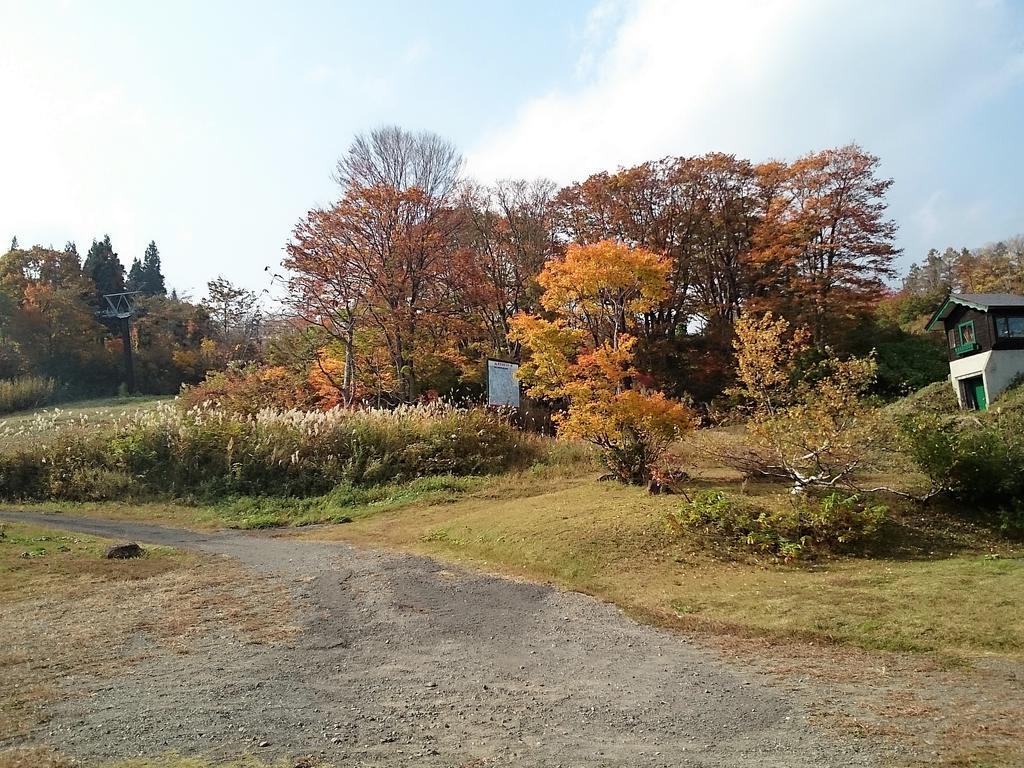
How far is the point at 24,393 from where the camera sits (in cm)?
3338

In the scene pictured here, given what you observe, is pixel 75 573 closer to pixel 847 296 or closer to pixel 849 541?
pixel 849 541

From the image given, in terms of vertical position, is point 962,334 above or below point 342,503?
above

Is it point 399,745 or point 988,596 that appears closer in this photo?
point 399,745

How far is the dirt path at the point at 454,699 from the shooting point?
3.43m

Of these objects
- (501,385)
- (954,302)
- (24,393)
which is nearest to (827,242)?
(954,302)

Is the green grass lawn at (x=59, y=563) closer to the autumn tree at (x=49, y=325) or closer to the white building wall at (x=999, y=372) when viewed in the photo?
the white building wall at (x=999, y=372)

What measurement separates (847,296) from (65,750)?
27931 mm

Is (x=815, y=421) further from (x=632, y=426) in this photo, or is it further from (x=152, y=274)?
(x=152, y=274)

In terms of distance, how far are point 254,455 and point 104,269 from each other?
4495 cm

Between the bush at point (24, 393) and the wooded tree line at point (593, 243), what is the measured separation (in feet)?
55.5

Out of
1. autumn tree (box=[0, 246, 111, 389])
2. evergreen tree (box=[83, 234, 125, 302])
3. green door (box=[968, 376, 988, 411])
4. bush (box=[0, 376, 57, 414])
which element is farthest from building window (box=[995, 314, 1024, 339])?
evergreen tree (box=[83, 234, 125, 302])

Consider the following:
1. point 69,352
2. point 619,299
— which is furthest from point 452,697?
point 69,352

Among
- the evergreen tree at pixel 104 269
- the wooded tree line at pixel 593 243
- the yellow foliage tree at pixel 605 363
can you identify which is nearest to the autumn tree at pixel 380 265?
the wooded tree line at pixel 593 243

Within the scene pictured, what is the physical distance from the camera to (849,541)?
8062 mm
